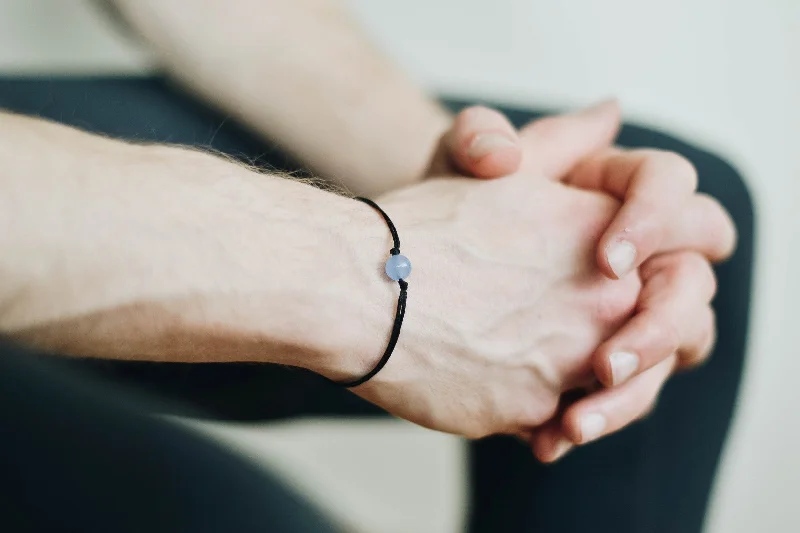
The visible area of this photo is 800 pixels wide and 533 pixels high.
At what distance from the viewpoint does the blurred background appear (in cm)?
133

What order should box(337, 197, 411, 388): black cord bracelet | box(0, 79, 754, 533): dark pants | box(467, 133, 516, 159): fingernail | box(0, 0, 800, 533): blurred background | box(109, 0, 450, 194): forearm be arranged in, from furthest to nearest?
→ box(0, 0, 800, 533): blurred background
box(109, 0, 450, 194): forearm
box(0, 79, 754, 533): dark pants
box(467, 133, 516, 159): fingernail
box(337, 197, 411, 388): black cord bracelet

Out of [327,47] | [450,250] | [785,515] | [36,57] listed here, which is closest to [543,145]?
[450,250]

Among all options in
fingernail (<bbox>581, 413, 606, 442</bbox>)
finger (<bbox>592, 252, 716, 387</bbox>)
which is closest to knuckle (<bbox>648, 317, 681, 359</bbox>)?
finger (<bbox>592, 252, 716, 387</bbox>)

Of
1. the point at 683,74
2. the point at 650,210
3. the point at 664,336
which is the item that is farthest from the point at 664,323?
the point at 683,74

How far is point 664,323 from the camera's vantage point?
727 mm

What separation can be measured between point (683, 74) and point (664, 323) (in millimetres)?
860

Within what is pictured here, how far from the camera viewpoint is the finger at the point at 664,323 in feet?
2.29

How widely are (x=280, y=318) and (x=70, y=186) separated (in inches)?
8.3

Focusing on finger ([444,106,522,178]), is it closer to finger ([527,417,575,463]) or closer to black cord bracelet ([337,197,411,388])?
black cord bracelet ([337,197,411,388])

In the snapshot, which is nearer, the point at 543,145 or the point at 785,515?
the point at 543,145

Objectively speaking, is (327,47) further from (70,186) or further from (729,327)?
(729,327)

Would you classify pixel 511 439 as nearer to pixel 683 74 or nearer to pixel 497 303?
pixel 497 303

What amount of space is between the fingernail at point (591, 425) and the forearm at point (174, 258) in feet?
0.86

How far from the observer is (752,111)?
4.47 feet
